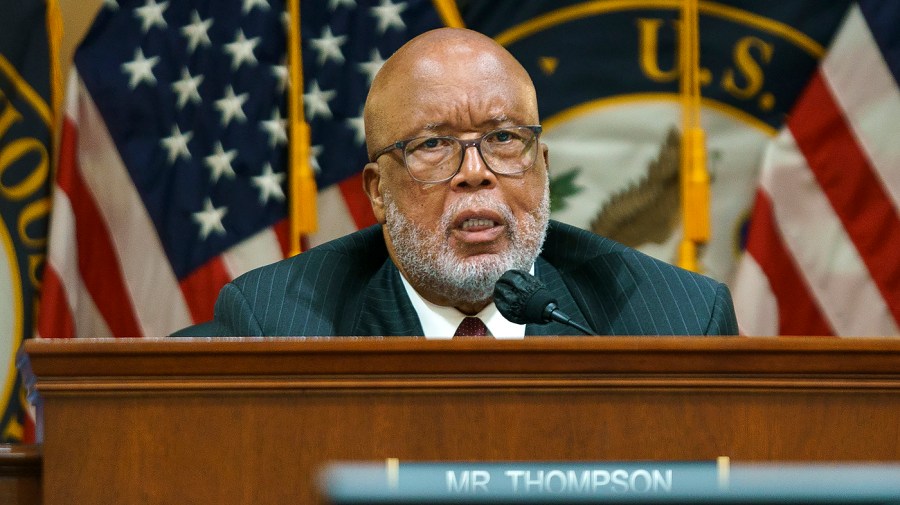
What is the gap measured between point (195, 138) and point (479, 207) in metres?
1.44

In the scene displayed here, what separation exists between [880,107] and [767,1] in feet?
1.55

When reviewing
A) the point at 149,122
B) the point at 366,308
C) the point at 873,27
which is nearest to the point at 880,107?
the point at 873,27

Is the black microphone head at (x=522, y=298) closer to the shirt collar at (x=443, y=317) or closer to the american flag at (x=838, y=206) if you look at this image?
the shirt collar at (x=443, y=317)

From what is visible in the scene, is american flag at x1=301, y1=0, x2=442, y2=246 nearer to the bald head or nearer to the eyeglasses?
the bald head

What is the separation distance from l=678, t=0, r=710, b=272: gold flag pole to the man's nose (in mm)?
1190

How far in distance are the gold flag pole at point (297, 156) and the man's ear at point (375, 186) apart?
0.77 m

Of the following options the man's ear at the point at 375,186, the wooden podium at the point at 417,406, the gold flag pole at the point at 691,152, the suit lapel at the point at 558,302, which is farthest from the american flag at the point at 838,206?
the wooden podium at the point at 417,406

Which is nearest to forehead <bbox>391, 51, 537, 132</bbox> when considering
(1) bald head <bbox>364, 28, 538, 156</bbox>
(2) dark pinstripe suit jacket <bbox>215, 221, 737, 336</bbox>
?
(1) bald head <bbox>364, 28, 538, 156</bbox>

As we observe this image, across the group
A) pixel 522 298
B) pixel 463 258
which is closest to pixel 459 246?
pixel 463 258

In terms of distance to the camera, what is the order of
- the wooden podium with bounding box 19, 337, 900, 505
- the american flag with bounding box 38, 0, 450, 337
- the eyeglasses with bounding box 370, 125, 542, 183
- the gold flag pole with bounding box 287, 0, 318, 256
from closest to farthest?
the wooden podium with bounding box 19, 337, 900, 505 → the eyeglasses with bounding box 370, 125, 542, 183 → the gold flag pole with bounding box 287, 0, 318, 256 → the american flag with bounding box 38, 0, 450, 337

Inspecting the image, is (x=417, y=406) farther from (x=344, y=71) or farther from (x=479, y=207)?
(x=344, y=71)

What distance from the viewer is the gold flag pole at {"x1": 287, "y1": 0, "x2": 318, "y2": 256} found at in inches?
139

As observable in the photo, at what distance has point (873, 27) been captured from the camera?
3688 millimetres

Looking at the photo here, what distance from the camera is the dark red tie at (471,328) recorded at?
8.47ft
